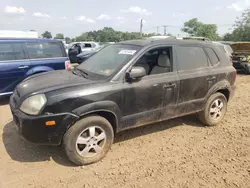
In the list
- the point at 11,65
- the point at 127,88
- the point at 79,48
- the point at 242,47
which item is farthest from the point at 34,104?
the point at 79,48

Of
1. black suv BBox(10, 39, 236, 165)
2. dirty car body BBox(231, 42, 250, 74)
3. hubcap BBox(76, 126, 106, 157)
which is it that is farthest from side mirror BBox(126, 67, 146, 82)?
dirty car body BBox(231, 42, 250, 74)

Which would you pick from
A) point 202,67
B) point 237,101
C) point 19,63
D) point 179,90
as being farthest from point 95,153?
point 237,101

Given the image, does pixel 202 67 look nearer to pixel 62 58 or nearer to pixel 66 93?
pixel 66 93

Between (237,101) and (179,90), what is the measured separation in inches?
131

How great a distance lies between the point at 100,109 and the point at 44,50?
13.3 ft

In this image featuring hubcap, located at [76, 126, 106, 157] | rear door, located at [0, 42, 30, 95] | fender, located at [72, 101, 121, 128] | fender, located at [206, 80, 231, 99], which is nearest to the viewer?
fender, located at [72, 101, 121, 128]

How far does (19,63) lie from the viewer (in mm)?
5785

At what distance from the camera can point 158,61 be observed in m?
3.91

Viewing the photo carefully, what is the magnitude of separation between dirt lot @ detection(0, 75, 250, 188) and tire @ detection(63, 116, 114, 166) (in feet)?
0.45

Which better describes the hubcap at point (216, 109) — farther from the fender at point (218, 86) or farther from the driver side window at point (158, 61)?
the driver side window at point (158, 61)

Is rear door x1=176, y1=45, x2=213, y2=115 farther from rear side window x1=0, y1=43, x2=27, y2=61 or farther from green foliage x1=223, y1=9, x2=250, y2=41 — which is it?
green foliage x1=223, y1=9, x2=250, y2=41

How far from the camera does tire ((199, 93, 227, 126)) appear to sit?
175 inches

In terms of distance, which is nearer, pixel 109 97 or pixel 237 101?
pixel 109 97

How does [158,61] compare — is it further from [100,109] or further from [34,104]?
[34,104]
